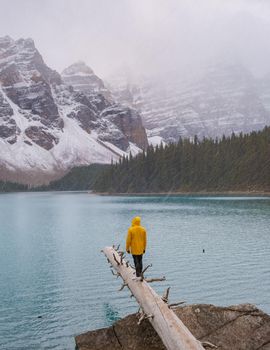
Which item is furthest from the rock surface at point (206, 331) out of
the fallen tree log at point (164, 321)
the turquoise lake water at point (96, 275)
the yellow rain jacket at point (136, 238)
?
the turquoise lake water at point (96, 275)

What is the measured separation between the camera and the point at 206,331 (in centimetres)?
1873

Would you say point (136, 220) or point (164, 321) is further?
point (136, 220)

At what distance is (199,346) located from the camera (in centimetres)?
1549

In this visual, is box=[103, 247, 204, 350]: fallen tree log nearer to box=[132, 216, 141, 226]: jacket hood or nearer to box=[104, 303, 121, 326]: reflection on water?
box=[132, 216, 141, 226]: jacket hood

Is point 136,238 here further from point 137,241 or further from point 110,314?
point 110,314

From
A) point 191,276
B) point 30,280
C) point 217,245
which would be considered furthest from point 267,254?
point 30,280

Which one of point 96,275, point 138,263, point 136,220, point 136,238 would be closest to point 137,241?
point 136,238

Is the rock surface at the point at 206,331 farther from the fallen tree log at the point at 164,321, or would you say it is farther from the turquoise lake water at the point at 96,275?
the turquoise lake water at the point at 96,275

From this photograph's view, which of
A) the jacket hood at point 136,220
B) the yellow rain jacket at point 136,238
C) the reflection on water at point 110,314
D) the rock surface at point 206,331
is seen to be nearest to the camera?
the rock surface at point 206,331

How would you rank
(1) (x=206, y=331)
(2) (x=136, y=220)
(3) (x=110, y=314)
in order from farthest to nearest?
(3) (x=110, y=314) < (2) (x=136, y=220) < (1) (x=206, y=331)

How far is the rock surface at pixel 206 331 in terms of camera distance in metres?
18.0

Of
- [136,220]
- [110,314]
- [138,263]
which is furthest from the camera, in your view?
[110,314]

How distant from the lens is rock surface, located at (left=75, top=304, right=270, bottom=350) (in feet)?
59.1

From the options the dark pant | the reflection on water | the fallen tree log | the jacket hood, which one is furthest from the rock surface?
the reflection on water
